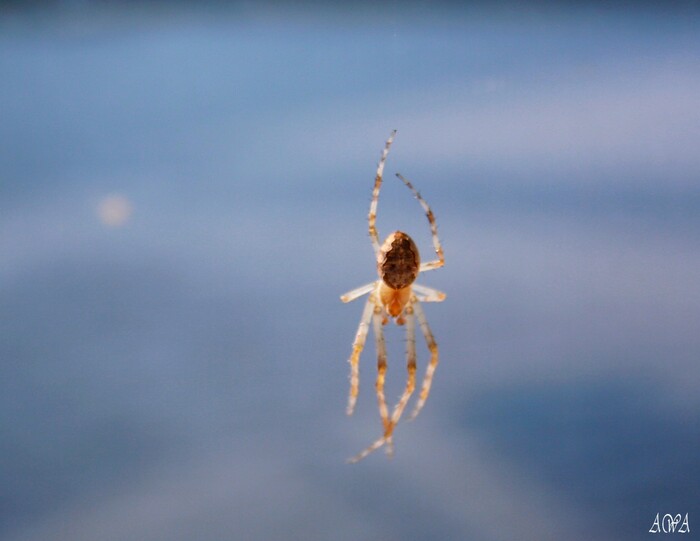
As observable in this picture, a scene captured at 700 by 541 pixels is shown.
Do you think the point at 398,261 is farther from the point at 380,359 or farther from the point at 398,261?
the point at 380,359

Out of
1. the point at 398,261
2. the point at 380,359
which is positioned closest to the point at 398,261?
the point at 398,261

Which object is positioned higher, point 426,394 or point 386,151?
point 386,151

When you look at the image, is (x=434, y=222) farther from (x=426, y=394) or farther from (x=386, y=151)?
(x=426, y=394)

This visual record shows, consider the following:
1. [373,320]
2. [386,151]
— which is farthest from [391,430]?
[386,151]

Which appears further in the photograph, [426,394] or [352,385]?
[426,394]
